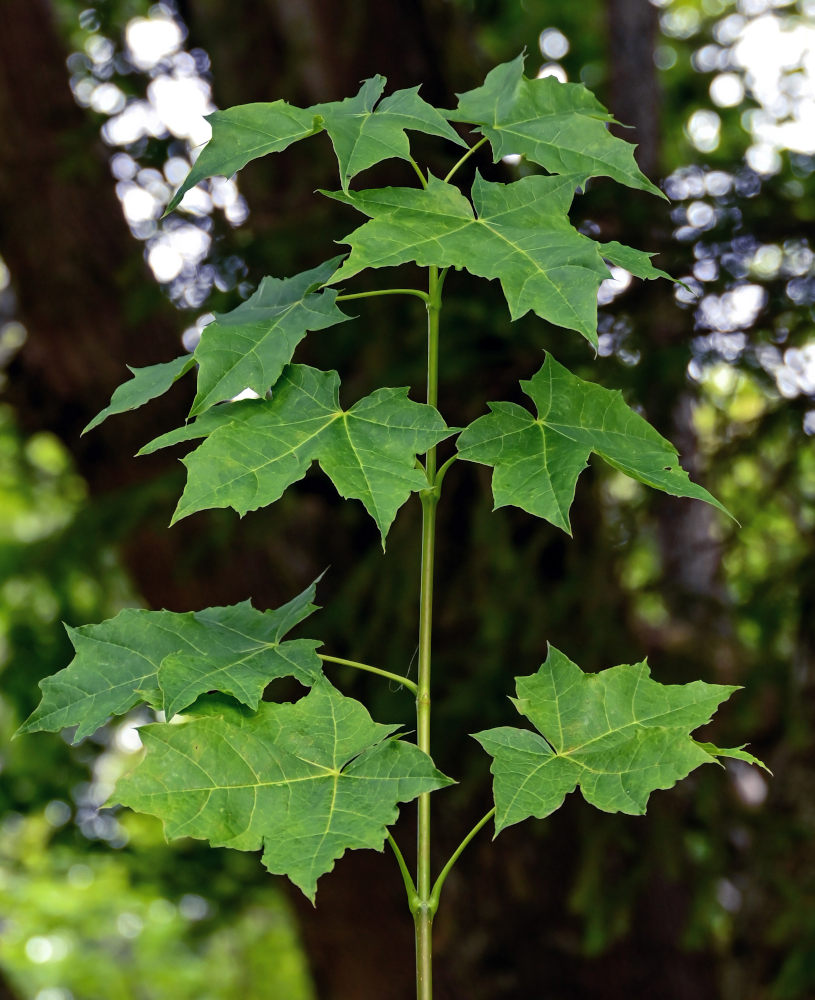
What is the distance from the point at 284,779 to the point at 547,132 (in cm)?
54

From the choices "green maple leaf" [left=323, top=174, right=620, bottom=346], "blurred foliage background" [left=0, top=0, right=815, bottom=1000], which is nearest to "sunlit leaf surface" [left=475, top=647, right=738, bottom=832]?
"green maple leaf" [left=323, top=174, right=620, bottom=346]

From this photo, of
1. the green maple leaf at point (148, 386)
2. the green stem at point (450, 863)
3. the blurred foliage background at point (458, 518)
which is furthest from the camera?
the blurred foliage background at point (458, 518)

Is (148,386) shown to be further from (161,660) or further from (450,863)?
(450,863)

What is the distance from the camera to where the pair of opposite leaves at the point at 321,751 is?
64 cm

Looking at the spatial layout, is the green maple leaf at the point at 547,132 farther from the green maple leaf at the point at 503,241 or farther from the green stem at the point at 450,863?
the green stem at the point at 450,863

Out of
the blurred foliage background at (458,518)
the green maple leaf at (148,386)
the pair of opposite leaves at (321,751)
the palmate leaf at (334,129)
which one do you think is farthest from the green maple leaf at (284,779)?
the blurred foliage background at (458,518)

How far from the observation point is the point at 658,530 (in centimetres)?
412

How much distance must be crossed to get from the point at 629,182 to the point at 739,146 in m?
3.79

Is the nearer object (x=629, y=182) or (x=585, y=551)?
(x=629, y=182)

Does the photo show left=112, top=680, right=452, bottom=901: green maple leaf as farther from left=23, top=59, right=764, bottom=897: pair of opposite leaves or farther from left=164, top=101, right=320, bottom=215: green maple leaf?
left=164, top=101, right=320, bottom=215: green maple leaf

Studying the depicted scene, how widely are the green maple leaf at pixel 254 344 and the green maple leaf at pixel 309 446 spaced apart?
0.07ft

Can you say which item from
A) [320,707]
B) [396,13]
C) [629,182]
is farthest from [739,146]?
[320,707]

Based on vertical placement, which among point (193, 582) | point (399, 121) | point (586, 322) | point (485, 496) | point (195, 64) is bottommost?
point (193, 582)

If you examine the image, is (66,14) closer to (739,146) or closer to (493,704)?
(739,146)
